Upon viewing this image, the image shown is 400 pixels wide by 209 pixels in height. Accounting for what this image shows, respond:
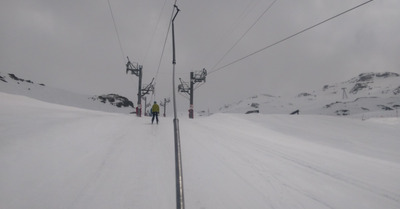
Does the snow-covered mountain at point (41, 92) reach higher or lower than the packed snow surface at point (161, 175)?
higher

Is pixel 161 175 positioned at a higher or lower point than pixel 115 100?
lower

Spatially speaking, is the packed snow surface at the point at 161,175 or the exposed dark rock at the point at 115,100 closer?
the packed snow surface at the point at 161,175

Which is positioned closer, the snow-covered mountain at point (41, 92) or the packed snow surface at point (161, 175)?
the packed snow surface at point (161, 175)

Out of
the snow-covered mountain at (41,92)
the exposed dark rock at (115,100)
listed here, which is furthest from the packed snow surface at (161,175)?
the exposed dark rock at (115,100)

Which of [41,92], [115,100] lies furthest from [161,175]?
[115,100]

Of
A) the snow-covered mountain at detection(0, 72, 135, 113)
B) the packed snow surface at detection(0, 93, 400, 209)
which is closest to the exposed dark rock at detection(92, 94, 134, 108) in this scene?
the snow-covered mountain at detection(0, 72, 135, 113)

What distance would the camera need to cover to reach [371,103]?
9644cm

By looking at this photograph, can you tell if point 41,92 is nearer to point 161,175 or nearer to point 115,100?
point 115,100

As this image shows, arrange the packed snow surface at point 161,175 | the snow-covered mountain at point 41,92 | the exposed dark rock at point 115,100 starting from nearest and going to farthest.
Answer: the packed snow surface at point 161,175
the snow-covered mountain at point 41,92
the exposed dark rock at point 115,100

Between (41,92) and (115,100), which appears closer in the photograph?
(41,92)

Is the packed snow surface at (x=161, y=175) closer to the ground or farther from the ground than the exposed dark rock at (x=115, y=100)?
closer to the ground

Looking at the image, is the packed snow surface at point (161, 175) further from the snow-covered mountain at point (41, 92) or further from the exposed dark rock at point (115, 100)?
the exposed dark rock at point (115, 100)

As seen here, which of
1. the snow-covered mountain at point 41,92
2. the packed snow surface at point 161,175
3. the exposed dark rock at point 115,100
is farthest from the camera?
the exposed dark rock at point 115,100

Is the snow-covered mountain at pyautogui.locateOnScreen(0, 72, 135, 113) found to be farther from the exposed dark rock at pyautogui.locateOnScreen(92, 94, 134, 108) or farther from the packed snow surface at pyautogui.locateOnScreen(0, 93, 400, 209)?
the packed snow surface at pyautogui.locateOnScreen(0, 93, 400, 209)
